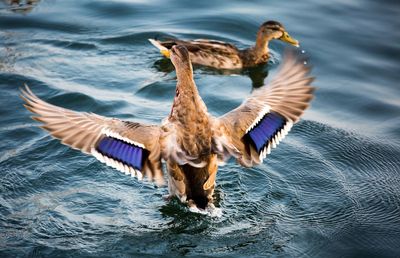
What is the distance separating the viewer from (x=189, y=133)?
7.20 meters

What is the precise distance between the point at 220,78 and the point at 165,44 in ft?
3.43

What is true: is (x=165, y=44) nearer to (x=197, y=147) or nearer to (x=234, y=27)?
(x=234, y=27)

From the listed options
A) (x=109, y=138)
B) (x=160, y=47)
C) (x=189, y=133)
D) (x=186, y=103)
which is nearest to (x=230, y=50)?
(x=160, y=47)

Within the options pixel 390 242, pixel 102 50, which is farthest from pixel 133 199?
pixel 102 50

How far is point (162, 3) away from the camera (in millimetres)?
13695

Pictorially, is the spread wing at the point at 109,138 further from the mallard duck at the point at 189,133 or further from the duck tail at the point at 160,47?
the duck tail at the point at 160,47

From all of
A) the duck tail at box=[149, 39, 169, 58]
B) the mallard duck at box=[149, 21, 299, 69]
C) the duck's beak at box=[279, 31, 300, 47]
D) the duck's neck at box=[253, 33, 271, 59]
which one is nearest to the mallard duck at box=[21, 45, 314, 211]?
the duck tail at box=[149, 39, 169, 58]

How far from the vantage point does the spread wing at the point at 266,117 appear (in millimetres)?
7434

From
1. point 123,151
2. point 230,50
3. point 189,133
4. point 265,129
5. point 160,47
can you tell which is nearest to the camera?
point 123,151

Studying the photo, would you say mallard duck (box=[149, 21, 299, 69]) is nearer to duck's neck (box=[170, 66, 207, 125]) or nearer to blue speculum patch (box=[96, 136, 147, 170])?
duck's neck (box=[170, 66, 207, 125])

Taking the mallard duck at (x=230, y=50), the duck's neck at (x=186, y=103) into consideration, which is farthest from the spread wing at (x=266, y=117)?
the mallard duck at (x=230, y=50)

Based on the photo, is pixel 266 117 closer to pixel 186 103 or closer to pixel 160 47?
pixel 186 103

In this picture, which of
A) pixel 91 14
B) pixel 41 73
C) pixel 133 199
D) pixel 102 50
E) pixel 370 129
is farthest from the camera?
pixel 91 14

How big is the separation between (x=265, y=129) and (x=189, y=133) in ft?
2.90
